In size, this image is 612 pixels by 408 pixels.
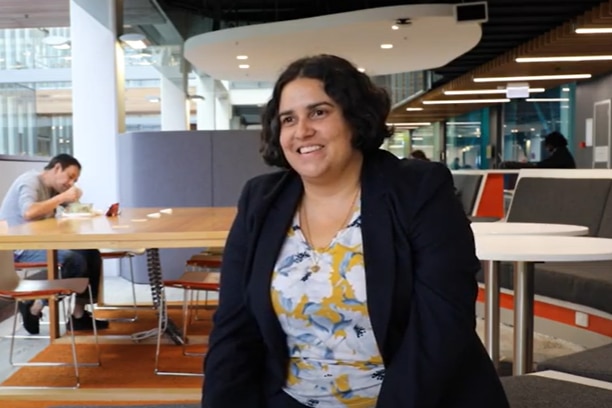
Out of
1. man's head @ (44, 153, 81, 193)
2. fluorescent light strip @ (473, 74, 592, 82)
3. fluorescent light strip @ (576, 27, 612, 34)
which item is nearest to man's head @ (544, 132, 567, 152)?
fluorescent light strip @ (576, 27, 612, 34)

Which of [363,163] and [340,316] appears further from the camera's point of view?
[363,163]

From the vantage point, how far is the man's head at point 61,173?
15.2ft

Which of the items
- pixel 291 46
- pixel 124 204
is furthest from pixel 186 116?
pixel 124 204

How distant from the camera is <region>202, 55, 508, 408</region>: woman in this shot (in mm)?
1343

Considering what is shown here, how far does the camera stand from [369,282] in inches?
53.0

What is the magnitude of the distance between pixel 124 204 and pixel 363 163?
603 cm

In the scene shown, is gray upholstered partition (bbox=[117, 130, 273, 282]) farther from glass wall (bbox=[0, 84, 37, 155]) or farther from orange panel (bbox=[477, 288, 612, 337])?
orange panel (bbox=[477, 288, 612, 337])

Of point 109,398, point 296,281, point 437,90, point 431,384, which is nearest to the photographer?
point 431,384

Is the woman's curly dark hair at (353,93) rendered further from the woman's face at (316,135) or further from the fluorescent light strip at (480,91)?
the fluorescent light strip at (480,91)

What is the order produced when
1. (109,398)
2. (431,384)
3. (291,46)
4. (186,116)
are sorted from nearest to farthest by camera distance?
1. (431,384)
2. (109,398)
3. (291,46)
4. (186,116)

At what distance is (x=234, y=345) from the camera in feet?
4.94

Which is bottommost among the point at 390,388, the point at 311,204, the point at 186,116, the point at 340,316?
the point at 390,388

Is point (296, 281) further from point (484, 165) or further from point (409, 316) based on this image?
point (484, 165)

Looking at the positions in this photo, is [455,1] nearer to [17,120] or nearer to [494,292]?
[17,120]
